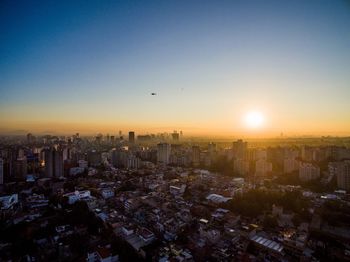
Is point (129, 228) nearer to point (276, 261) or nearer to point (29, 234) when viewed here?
point (29, 234)

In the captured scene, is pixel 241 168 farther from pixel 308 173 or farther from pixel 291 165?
pixel 308 173

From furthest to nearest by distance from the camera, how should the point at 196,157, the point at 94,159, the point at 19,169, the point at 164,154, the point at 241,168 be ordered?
the point at 164,154 → the point at 196,157 → the point at 94,159 → the point at 241,168 → the point at 19,169

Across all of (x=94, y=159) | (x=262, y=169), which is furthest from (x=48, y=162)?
(x=262, y=169)

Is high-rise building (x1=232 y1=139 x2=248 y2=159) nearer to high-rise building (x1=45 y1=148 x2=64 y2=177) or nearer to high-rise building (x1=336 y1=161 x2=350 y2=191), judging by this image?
high-rise building (x1=336 y1=161 x2=350 y2=191)

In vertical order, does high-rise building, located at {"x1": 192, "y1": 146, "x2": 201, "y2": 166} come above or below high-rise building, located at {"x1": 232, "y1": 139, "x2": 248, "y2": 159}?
below

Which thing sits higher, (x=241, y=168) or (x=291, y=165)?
(x=291, y=165)

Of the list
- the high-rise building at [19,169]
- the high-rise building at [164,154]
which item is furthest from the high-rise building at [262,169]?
the high-rise building at [19,169]

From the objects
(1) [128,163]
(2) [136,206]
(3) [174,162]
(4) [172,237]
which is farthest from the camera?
(3) [174,162]

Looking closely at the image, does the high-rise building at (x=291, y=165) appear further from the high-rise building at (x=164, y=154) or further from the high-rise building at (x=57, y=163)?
the high-rise building at (x=57, y=163)

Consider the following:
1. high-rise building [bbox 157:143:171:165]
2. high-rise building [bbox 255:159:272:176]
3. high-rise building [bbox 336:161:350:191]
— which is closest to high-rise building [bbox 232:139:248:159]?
high-rise building [bbox 255:159:272:176]

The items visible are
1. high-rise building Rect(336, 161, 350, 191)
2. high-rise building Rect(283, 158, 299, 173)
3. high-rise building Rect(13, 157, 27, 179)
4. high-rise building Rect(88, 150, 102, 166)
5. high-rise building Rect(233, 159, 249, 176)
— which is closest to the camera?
high-rise building Rect(336, 161, 350, 191)

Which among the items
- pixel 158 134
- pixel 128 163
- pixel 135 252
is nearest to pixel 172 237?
pixel 135 252
